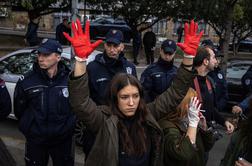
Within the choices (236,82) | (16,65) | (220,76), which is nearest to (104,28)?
(236,82)

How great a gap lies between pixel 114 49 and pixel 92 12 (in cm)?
1563

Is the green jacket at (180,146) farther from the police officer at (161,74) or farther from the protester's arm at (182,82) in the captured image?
the police officer at (161,74)

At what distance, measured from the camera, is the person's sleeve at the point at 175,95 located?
9.24 feet

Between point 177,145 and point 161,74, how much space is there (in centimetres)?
182

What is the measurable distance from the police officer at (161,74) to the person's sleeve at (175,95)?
1479 millimetres

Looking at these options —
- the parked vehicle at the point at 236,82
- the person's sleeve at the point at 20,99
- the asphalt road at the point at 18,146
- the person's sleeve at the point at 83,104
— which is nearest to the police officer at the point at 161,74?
the person's sleeve at the point at 20,99

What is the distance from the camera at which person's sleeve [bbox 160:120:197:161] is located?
258cm

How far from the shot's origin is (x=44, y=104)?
3.59 metres

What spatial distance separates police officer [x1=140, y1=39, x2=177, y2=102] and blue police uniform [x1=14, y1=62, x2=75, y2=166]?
1056mm

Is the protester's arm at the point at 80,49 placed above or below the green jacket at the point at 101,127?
above

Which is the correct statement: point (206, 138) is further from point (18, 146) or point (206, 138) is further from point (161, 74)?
point (18, 146)

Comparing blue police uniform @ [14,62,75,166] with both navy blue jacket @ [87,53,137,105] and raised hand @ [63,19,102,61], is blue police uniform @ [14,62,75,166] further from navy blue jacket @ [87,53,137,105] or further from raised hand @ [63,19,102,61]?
raised hand @ [63,19,102,61]

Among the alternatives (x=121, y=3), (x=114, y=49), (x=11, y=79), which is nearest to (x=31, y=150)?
(x=114, y=49)

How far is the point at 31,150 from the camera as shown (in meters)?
3.73
